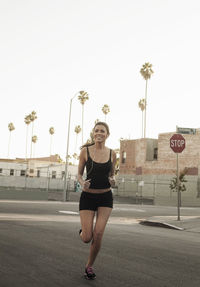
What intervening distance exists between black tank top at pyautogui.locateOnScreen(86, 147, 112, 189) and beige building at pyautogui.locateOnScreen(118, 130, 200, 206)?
40.6 meters

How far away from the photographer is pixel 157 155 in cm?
5722

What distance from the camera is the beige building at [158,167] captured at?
51250mm

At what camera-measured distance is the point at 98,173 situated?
16.7 feet

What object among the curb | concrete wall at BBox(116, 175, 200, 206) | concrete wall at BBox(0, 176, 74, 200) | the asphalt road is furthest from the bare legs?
concrete wall at BBox(116, 175, 200, 206)

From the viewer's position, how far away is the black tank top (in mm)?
5046

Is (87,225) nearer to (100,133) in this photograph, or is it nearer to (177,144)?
(100,133)

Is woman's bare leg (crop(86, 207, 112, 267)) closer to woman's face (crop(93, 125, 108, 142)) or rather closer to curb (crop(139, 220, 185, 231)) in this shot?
woman's face (crop(93, 125, 108, 142))

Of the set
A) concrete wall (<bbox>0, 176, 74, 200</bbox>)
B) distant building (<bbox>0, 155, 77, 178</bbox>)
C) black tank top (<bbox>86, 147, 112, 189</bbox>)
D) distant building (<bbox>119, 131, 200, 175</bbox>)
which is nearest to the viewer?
black tank top (<bbox>86, 147, 112, 189</bbox>)

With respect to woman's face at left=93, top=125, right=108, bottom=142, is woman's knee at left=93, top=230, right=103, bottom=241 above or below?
below

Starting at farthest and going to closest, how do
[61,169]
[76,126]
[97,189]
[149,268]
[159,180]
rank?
[76,126] < [61,169] < [159,180] < [149,268] < [97,189]

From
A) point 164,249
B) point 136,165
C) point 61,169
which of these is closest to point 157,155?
point 136,165

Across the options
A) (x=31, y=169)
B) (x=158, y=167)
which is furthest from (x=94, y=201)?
(x=31, y=169)

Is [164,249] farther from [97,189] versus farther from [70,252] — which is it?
[97,189]

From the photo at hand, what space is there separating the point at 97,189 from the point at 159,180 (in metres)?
50.3
